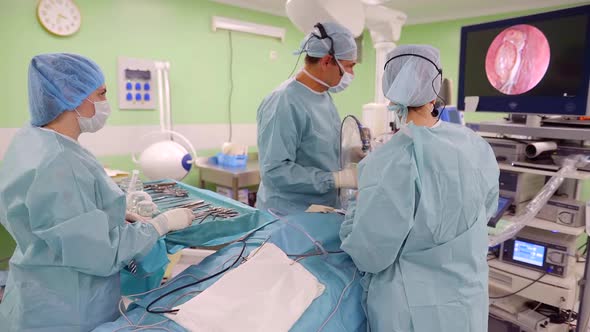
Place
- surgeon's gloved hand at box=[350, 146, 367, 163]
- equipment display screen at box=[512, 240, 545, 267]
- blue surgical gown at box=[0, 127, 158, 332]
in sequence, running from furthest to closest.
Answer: equipment display screen at box=[512, 240, 545, 267]
surgeon's gloved hand at box=[350, 146, 367, 163]
blue surgical gown at box=[0, 127, 158, 332]

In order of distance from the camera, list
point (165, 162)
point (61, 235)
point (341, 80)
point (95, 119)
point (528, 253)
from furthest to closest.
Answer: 1. point (165, 162)
2. point (528, 253)
3. point (341, 80)
4. point (95, 119)
5. point (61, 235)

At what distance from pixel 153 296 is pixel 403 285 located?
2.24ft

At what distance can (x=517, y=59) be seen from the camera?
188cm

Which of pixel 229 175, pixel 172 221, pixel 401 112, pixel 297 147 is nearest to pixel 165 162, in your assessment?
pixel 229 175

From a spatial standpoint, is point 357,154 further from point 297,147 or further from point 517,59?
point 517,59

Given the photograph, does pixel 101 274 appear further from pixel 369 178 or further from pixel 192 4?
pixel 192 4

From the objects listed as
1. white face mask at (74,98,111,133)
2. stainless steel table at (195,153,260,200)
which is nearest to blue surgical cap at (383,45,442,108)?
white face mask at (74,98,111,133)

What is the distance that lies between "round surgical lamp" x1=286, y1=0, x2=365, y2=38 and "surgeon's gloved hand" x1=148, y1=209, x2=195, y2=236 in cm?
114

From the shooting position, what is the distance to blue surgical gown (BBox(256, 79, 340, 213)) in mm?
1676

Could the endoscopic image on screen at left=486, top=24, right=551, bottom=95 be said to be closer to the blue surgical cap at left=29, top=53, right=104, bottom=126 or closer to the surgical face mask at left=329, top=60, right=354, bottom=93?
the surgical face mask at left=329, top=60, right=354, bottom=93

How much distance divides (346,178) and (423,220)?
60cm

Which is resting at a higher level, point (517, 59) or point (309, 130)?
point (517, 59)

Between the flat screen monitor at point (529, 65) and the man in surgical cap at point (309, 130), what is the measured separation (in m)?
0.70

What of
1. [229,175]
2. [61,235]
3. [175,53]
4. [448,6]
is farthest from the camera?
[448,6]
